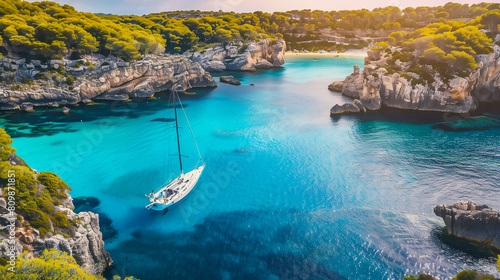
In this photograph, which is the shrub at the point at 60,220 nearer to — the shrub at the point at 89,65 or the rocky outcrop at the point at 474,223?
the rocky outcrop at the point at 474,223

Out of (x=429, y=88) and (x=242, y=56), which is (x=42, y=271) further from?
(x=242, y=56)

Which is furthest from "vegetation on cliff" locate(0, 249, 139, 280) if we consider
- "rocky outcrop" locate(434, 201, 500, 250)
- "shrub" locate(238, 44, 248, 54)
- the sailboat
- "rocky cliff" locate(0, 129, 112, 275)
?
"shrub" locate(238, 44, 248, 54)

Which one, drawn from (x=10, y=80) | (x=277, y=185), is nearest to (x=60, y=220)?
(x=277, y=185)

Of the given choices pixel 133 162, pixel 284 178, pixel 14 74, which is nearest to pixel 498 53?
pixel 284 178

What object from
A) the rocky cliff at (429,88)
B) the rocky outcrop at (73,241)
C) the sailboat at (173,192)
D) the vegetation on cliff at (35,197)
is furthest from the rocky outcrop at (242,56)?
the rocky outcrop at (73,241)

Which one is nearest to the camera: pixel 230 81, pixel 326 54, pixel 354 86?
pixel 354 86

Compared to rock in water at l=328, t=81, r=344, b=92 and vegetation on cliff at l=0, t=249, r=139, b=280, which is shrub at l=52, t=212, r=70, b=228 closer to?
vegetation on cliff at l=0, t=249, r=139, b=280
